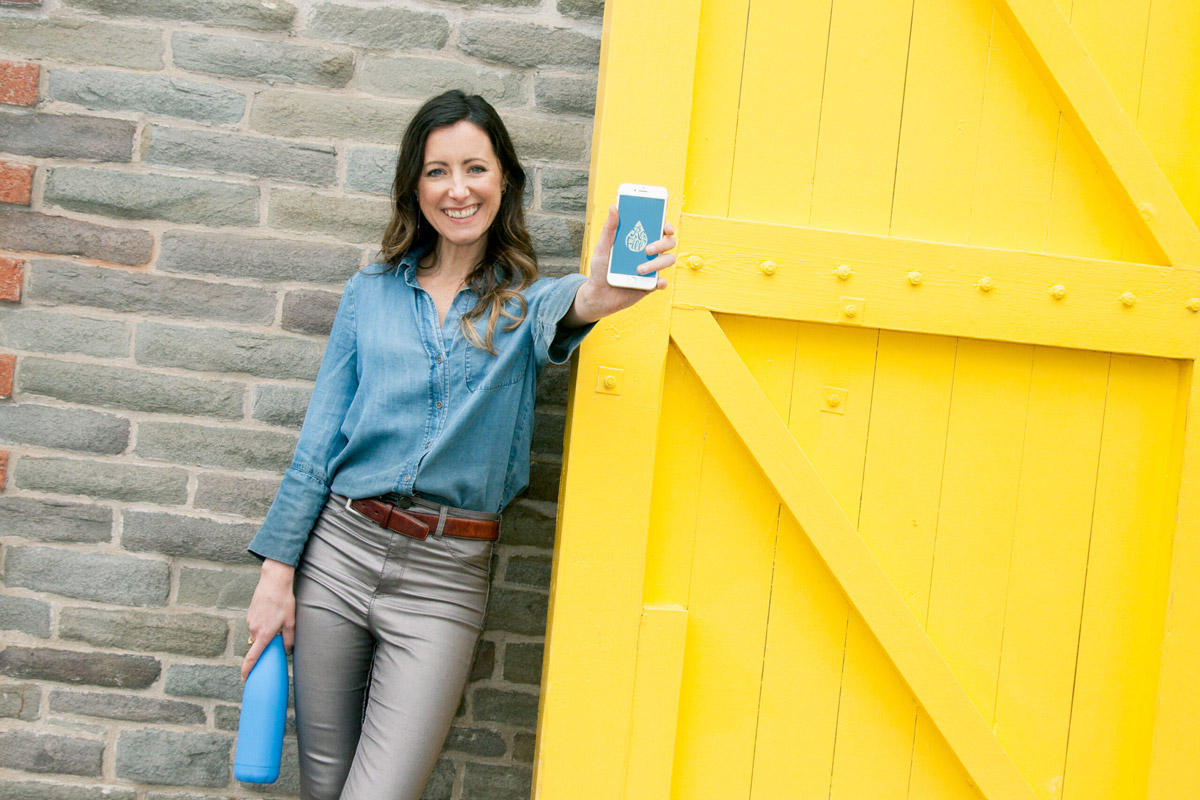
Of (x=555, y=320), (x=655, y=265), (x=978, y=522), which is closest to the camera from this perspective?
A: (x=655, y=265)

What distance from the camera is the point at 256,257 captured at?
223cm

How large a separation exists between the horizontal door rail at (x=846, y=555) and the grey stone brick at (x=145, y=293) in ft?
3.69

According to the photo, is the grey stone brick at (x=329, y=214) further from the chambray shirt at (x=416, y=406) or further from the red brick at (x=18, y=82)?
the red brick at (x=18, y=82)

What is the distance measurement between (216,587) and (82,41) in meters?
1.39

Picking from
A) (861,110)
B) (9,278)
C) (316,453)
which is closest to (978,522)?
(861,110)

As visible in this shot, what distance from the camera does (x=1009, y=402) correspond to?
6.33 ft

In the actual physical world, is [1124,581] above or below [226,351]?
below

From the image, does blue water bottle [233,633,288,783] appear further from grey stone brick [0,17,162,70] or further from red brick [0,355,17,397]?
grey stone brick [0,17,162,70]

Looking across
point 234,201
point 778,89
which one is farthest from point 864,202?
point 234,201

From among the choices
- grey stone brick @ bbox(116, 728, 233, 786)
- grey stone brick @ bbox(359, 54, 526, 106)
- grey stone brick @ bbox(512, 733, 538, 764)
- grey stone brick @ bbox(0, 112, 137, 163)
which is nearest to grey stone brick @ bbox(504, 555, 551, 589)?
grey stone brick @ bbox(512, 733, 538, 764)

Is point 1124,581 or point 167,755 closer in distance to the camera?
point 1124,581

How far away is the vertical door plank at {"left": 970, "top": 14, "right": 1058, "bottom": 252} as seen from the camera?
1.91 meters

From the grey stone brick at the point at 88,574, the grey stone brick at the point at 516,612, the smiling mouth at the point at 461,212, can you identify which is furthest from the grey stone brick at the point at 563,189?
the grey stone brick at the point at 88,574

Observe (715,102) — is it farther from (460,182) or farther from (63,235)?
(63,235)
